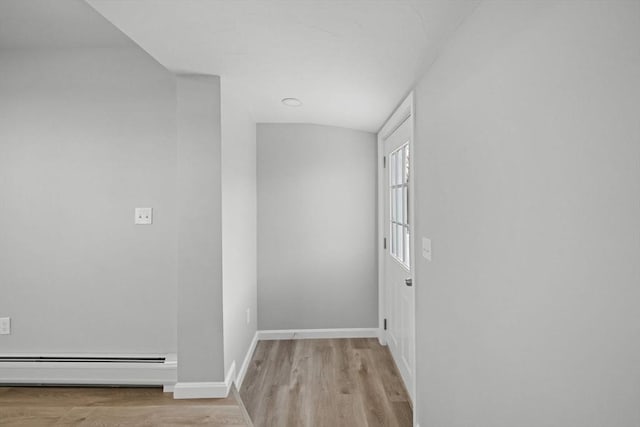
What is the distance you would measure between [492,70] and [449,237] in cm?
72

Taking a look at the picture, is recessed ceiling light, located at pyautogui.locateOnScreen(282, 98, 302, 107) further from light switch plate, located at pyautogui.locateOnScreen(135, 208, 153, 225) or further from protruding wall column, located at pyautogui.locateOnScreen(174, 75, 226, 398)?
light switch plate, located at pyautogui.locateOnScreen(135, 208, 153, 225)

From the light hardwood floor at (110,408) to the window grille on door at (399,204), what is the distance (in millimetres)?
1567

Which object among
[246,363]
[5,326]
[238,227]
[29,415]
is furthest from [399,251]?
[5,326]

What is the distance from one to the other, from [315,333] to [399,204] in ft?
5.31

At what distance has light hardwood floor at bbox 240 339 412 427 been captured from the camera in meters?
2.37

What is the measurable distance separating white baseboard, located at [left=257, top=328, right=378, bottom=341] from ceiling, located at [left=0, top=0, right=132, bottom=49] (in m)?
2.77

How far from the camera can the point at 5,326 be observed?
2547 mm

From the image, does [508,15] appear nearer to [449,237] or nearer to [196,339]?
[449,237]

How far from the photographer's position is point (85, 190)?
253cm

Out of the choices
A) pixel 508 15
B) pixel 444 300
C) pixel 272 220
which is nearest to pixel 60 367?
pixel 272 220

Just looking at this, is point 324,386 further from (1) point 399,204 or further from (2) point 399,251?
(1) point 399,204

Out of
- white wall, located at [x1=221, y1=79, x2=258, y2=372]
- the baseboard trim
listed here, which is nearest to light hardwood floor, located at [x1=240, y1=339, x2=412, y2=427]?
the baseboard trim

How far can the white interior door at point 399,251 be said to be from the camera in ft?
8.48

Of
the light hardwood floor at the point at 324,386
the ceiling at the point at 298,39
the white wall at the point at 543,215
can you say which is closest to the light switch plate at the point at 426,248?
the white wall at the point at 543,215
